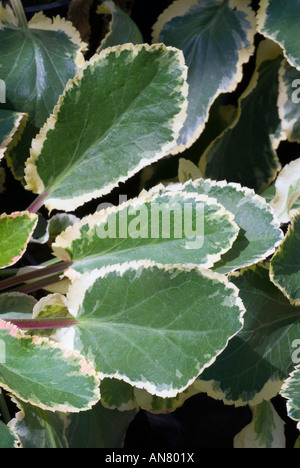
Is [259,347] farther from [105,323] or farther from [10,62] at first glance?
[10,62]

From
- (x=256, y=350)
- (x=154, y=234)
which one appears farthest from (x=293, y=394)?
(x=154, y=234)

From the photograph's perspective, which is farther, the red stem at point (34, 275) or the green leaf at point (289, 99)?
the green leaf at point (289, 99)

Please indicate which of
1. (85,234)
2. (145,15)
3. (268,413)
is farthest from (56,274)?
(145,15)

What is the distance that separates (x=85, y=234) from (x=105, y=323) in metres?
0.08

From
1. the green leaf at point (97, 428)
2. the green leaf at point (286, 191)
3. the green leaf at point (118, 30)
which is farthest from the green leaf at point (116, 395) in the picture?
the green leaf at point (118, 30)

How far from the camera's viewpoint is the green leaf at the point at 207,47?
601 millimetres

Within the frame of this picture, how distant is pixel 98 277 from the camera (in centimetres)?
43

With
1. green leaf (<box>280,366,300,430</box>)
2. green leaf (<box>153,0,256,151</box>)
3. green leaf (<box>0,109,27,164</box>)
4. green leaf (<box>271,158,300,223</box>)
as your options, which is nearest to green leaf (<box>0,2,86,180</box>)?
green leaf (<box>0,109,27,164</box>)

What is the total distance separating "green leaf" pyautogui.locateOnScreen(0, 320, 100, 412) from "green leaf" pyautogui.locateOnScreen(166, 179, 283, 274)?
149 mm

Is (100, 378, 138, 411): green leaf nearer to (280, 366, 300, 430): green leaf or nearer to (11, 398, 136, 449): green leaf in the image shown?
(11, 398, 136, 449): green leaf

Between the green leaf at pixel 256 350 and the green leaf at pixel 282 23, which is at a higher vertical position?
the green leaf at pixel 282 23

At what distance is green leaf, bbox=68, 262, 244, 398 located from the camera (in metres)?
0.40

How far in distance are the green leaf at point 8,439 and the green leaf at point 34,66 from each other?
0.92 ft

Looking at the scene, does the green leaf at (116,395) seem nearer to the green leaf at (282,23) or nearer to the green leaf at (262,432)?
the green leaf at (262,432)
